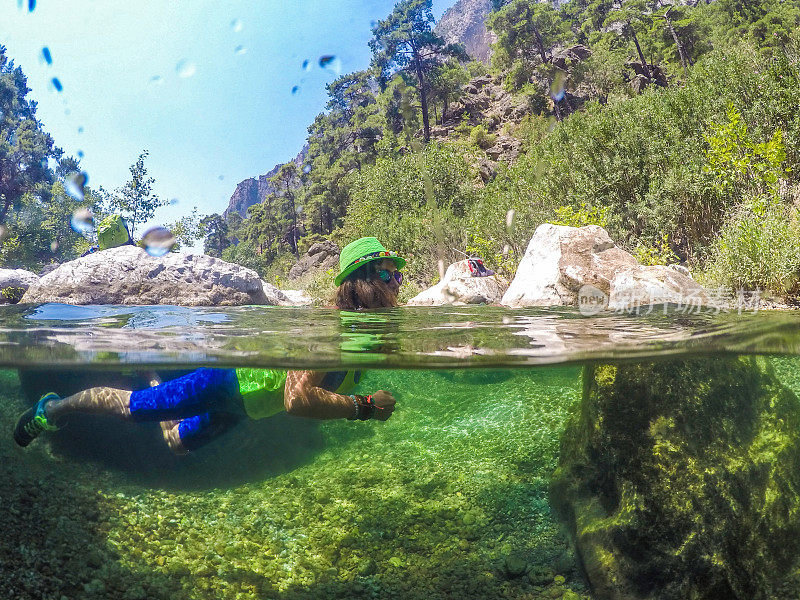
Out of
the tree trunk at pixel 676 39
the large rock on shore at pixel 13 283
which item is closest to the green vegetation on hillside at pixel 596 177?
the large rock on shore at pixel 13 283

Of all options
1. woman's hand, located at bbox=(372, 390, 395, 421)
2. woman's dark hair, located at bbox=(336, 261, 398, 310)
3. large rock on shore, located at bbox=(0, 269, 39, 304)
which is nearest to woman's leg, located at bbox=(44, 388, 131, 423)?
woman's dark hair, located at bbox=(336, 261, 398, 310)

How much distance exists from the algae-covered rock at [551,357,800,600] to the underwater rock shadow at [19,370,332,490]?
308 centimetres

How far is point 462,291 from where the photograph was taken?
1183 cm

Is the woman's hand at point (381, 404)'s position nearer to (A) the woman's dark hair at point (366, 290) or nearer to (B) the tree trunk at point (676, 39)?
(A) the woman's dark hair at point (366, 290)

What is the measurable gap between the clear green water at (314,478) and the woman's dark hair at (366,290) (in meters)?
0.27

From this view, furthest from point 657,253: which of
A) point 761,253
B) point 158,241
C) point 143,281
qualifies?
point 158,241

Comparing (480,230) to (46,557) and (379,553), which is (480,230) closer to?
(379,553)

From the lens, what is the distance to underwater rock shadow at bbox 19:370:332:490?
5023mm

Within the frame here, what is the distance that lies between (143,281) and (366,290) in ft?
26.9

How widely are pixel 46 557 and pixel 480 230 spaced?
1510cm

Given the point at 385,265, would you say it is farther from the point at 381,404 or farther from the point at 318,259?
the point at 318,259

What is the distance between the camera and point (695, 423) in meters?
3.89

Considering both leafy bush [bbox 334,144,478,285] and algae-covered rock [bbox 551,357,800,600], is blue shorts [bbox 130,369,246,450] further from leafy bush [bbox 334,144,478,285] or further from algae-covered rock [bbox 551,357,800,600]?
leafy bush [bbox 334,144,478,285]

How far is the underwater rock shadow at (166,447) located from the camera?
502 centimetres
